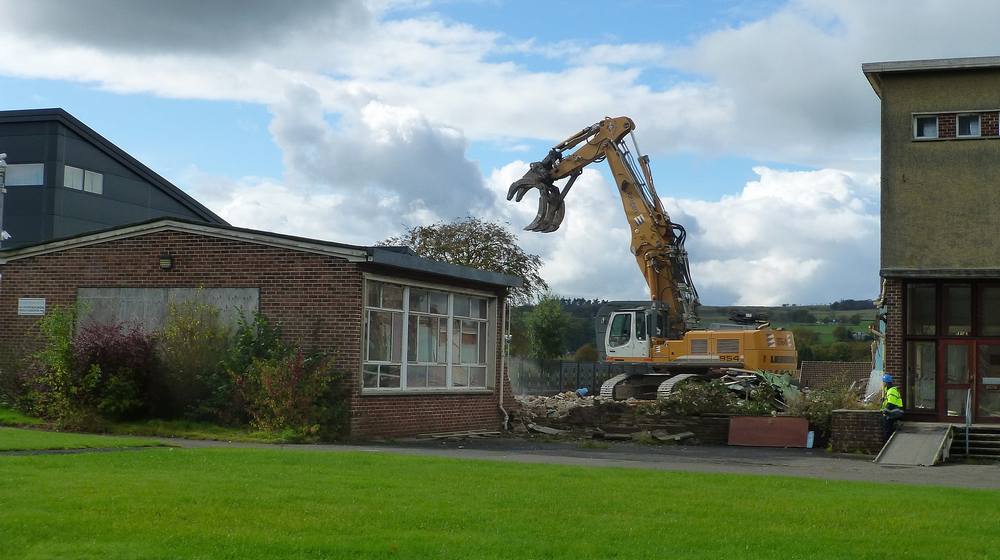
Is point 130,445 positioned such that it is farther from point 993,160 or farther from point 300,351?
point 993,160

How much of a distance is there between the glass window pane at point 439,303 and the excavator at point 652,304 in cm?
876

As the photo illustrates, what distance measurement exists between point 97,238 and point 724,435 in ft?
43.6

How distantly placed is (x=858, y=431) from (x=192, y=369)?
40.6 ft

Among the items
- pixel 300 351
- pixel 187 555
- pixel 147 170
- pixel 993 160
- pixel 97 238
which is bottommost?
pixel 187 555

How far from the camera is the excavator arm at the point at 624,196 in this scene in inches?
1339

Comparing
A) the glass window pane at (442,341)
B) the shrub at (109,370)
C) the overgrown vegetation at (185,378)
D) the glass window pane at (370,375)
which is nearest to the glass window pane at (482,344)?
the glass window pane at (442,341)

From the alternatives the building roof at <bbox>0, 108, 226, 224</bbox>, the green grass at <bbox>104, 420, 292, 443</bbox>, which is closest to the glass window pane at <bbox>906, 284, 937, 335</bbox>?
the green grass at <bbox>104, 420, 292, 443</bbox>

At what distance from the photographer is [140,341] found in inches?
870

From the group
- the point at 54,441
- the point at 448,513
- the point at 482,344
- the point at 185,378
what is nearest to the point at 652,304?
the point at 482,344

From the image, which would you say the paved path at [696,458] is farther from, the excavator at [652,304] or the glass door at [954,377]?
the excavator at [652,304]

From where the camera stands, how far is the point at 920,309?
80.9 feet

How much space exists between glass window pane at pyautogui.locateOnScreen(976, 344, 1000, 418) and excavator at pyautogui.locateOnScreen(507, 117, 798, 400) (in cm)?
967

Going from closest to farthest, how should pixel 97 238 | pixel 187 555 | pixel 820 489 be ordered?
pixel 187 555
pixel 820 489
pixel 97 238

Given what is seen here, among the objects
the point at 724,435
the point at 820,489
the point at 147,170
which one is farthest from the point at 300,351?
the point at 147,170
